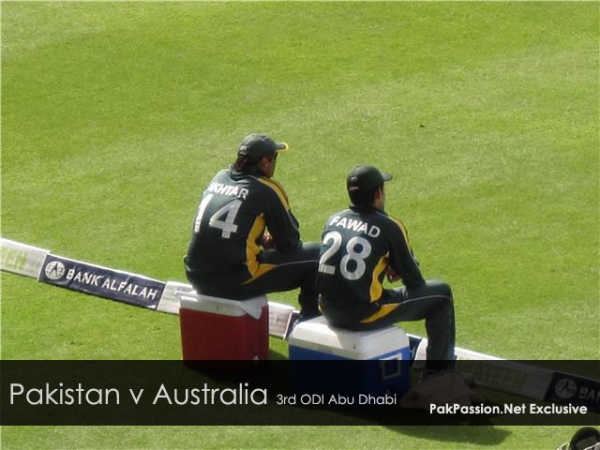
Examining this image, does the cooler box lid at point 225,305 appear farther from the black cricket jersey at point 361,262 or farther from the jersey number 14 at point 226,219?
the black cricket jersey at point 361,262

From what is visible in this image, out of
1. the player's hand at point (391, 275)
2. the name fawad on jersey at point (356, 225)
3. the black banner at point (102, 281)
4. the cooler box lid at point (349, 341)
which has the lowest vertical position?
the black banner at point (102, 281)

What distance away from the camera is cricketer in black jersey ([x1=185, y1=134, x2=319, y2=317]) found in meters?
11.5

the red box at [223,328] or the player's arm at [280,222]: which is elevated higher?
the player's arm at [280,222]

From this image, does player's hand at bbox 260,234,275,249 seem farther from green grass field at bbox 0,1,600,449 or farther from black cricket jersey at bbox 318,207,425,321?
black cricket jersey at bbox 318,207,425,321

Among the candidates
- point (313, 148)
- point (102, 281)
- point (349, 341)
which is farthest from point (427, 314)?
point (313, 148)

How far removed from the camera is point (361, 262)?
10836 millimetres

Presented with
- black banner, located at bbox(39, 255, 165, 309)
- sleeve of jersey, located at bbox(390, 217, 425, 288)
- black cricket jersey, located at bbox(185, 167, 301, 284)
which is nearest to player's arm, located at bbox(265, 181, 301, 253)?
black cricket jersey, located at bbox(185, 167, 301, 284)

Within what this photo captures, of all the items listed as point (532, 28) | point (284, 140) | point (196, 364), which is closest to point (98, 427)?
point (196, 364)

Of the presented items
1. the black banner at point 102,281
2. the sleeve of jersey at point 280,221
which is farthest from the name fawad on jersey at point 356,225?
the black banner at point 102,281

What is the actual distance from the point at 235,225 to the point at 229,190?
289 mm

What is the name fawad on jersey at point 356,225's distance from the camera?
10875mm

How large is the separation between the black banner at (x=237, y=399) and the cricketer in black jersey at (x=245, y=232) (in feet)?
2.14

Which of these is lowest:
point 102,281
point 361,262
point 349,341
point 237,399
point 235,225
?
point 237,399

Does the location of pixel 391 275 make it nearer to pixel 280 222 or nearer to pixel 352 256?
pixel 352 256
